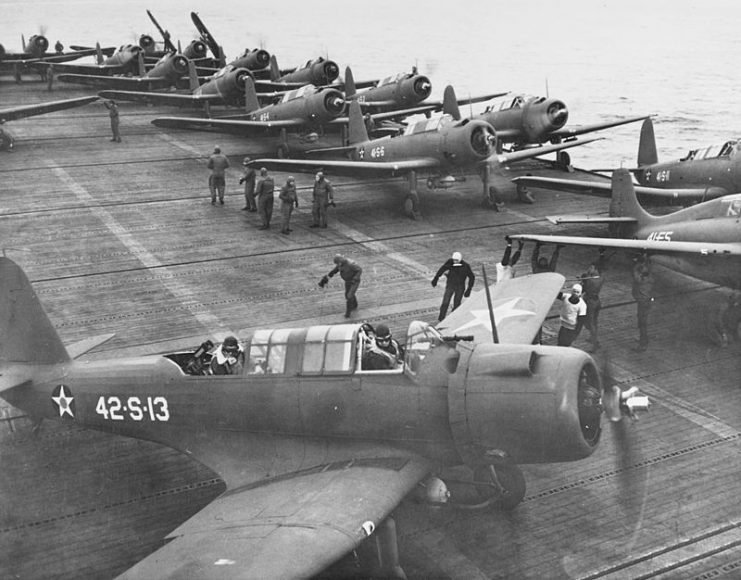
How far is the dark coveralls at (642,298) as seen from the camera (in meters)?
12.1

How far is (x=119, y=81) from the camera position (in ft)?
125

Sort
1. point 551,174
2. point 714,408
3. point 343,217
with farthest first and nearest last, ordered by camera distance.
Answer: point 551,174 < point 343,217 < point 714,408

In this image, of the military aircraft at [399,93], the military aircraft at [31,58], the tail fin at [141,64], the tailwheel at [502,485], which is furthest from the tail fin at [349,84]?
the tailwheel at [502,485]

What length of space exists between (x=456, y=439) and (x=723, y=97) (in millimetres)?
56041

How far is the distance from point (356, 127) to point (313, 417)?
673 inches

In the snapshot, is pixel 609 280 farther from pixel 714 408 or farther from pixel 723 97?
pixel 723 97

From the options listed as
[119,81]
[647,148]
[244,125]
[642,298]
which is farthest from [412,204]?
[119,81]

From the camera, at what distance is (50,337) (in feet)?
30.3

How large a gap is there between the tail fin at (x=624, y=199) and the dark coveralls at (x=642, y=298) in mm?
4038

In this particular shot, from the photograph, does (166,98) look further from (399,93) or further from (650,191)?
(650,191)

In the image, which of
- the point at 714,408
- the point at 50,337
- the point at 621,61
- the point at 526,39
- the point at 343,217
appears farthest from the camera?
the point at 526,39

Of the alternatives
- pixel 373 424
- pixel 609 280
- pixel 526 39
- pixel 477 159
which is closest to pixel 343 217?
pixel 477 159

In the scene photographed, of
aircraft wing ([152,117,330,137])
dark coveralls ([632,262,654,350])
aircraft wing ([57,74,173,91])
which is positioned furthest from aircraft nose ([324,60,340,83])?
dark coveralls ([632,262,654,350])

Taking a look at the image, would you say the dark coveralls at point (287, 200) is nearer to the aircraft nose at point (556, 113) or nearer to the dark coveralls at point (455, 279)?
the dark coveralls at point (455, 279)
